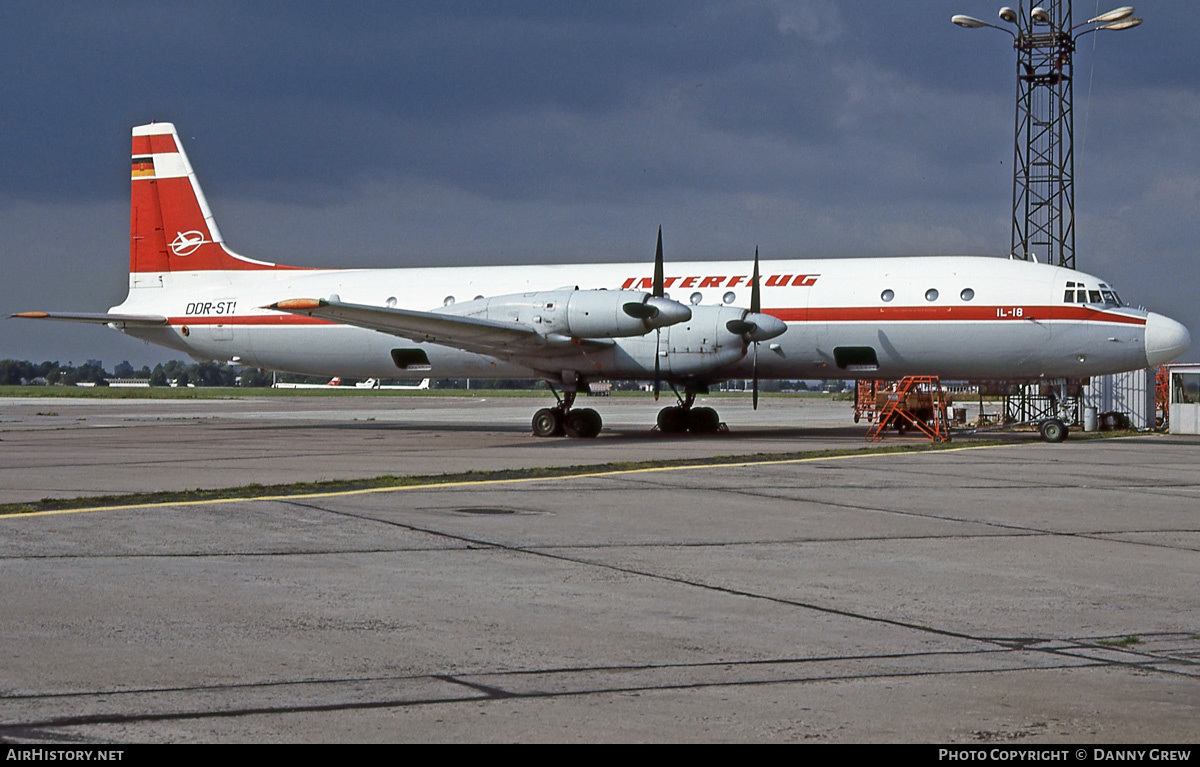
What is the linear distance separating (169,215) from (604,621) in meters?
32.4

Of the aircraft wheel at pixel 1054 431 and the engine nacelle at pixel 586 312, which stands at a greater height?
the engine nacelle at pixel 586 312

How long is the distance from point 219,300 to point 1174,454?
25058 millimetres

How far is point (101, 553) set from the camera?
9.72m

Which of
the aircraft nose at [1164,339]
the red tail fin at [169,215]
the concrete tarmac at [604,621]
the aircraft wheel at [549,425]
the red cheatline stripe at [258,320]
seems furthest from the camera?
the red tail fin at [169,215]

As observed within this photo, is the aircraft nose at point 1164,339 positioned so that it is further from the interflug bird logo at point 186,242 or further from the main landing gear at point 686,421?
the interflug bird logo at point 186,242

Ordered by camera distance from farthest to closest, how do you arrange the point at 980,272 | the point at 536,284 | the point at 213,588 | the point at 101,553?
the point at 536,284, the point at 980,272, the point at 101,553, the point at 213,588

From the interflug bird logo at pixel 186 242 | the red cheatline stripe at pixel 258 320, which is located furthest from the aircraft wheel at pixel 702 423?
the interflug bird logo at pixel 186 242

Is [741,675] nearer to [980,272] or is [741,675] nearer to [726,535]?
[726,535]

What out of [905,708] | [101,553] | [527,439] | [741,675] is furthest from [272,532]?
[527,439]

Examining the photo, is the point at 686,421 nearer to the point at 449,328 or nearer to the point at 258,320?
the point at 449,328

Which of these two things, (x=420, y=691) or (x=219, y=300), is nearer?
(x=420, y=691)

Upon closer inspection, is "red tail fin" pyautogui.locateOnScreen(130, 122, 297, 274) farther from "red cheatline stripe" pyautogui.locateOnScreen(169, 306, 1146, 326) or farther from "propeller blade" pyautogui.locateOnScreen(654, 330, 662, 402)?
"red cheatline stripe" pyautogui.locateOnScreen(169, 306, 1146, 326)

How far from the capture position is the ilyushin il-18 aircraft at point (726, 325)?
27.2 m

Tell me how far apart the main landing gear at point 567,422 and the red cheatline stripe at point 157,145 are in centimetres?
1539
